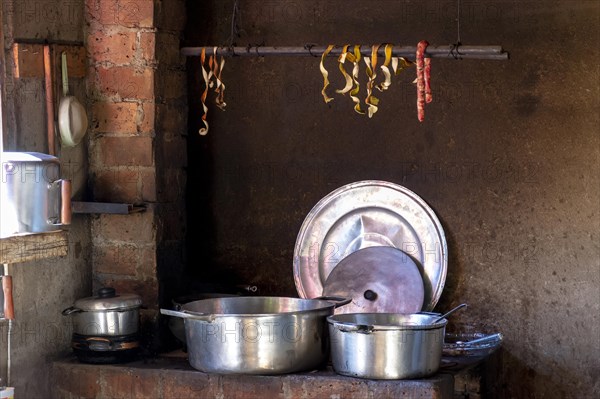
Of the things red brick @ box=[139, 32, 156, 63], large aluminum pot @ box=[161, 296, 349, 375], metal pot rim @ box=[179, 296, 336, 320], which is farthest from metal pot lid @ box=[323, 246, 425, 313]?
red brick @ box=[139, 32, 156, 63]

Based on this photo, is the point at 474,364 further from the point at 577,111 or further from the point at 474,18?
the point at 474,18

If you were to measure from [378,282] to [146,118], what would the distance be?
3.62ft

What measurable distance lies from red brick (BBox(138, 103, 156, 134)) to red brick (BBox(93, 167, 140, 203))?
16 centimetres

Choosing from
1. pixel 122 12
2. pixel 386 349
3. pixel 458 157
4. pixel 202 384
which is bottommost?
pixel 202 384

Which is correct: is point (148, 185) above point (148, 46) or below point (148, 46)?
below

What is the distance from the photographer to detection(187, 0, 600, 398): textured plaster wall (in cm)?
366

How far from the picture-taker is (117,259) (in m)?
3.72

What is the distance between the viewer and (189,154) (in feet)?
13.6

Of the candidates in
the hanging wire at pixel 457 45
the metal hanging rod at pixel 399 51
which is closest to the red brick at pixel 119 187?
the metal hanging rod at pixel 399 51

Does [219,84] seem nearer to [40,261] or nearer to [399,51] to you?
[399,51]

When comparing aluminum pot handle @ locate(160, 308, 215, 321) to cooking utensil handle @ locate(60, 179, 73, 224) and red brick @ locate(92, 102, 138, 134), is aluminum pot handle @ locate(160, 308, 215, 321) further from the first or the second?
red brick @ locate(92, 102, 138, 134)

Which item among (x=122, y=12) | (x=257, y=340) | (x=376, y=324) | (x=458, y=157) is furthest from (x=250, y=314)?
(x=122, y=12)

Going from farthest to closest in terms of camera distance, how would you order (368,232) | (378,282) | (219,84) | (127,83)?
(368,232), (378,282), (127,83), (219,84)

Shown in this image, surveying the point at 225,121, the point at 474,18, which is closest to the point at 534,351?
the point at 474,18
